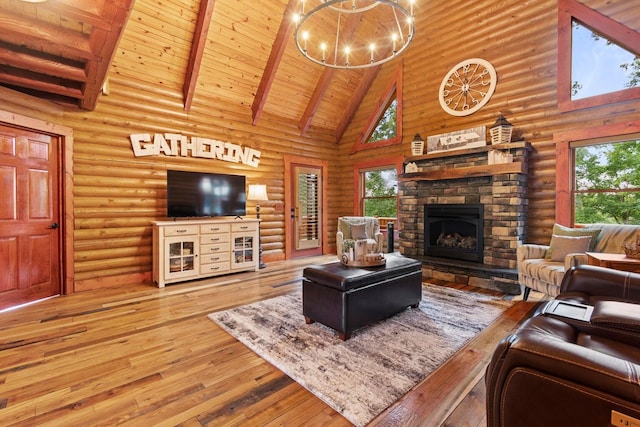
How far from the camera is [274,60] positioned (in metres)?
5.12

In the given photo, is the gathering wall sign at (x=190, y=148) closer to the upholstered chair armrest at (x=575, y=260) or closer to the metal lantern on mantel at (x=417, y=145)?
the metal lantern on mantel at (x=417, y=145)

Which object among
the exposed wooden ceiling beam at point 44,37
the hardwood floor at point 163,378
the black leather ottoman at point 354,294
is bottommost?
the hardwood floor at point 163,378

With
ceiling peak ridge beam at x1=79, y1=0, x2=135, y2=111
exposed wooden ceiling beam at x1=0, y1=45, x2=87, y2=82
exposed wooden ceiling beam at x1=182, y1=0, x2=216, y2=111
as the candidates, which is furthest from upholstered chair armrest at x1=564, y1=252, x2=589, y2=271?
exposed wooden ceiling beam at x1=0, y1=45, x2=87, y2=82

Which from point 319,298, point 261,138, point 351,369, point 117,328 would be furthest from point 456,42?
point 117,328

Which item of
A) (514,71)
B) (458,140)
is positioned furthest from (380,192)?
(514,71)

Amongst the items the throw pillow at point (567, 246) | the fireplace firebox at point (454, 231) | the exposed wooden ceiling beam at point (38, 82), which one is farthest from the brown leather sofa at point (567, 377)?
the exposed wooden ceiling beam at point (38, 82)

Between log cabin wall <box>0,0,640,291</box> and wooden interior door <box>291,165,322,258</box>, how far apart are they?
1298 millimetres

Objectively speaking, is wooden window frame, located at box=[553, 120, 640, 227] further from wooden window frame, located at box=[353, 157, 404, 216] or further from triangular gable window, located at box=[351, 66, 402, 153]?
wooden window frame, located at box=[353, 157, 404, 216]

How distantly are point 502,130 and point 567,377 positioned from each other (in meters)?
4.27

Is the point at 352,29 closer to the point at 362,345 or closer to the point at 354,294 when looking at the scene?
the point at 354,294

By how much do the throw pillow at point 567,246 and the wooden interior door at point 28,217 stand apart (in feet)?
20.5

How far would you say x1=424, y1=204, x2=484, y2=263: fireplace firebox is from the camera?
4.59 meters

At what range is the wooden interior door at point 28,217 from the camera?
3289mm

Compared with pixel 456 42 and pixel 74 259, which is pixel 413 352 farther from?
pixel 456 42
